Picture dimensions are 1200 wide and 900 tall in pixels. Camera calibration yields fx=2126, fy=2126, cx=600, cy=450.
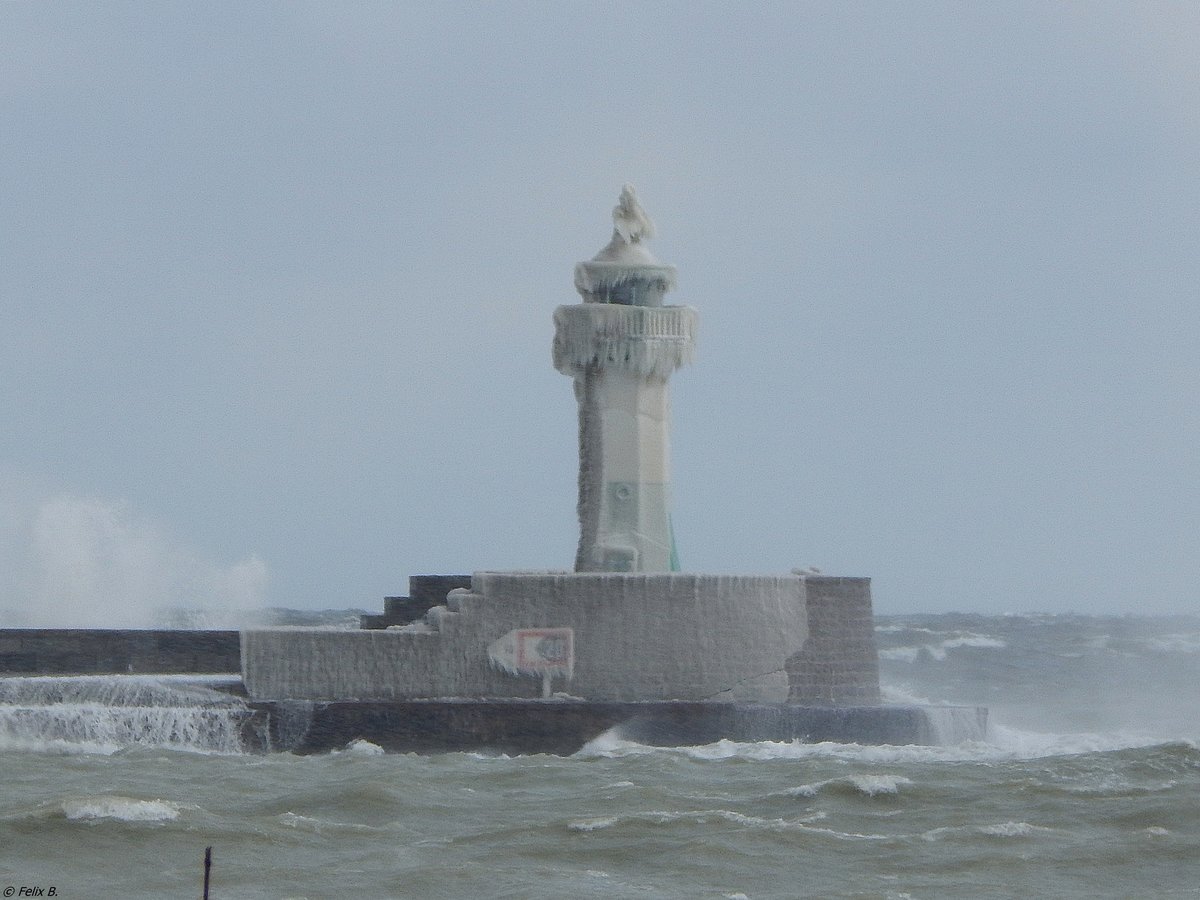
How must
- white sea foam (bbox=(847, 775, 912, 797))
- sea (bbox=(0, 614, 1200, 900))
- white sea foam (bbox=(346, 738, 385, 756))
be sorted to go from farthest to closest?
white sea foam (bbox=(346, 738, 385, 756)) → white sea foam (bbox=(847, 775, 912, 797)) → sea (bbox=(0, 614, 1200, 900))

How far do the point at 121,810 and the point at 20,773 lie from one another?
8.62ft

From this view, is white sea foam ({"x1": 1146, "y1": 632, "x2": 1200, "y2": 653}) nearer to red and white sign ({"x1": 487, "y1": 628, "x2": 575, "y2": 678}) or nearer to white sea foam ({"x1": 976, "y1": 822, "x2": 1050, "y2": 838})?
red and white sign ({"x1": 487, "y1": 628, "x2": 575, "y2": 678})

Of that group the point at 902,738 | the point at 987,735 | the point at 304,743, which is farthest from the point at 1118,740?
the point at 304,743

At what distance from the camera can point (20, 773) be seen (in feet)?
51.0

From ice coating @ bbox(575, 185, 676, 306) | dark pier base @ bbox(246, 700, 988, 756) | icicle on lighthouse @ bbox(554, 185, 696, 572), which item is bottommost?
dark pier base @ bbox(246, 700, 988, 756)

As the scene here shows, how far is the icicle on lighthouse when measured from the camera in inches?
756

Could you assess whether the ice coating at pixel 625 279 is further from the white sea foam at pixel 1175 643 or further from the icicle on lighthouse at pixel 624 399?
the white sea foam at pixel 1175 643

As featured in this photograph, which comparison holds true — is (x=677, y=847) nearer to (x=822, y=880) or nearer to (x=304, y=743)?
(x=822, y=880)

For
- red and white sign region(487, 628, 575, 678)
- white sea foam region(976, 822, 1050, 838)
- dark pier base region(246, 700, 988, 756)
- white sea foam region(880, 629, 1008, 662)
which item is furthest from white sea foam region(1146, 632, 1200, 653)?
white sea foam region(976, 822, 1050, 838)

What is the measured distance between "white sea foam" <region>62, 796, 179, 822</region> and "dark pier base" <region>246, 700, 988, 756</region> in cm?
387

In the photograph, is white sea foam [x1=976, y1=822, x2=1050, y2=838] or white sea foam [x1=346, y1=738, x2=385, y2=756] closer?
white sea foam [x1=976, y1=822, x2=1050, y2=838]

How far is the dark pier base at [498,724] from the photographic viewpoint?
57.1ft

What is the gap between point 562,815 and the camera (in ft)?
45.3

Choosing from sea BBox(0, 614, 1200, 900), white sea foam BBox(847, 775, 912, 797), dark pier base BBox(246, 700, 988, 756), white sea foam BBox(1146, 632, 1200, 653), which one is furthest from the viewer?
white sea foam BBox(1146, 632, 1200, 653)
